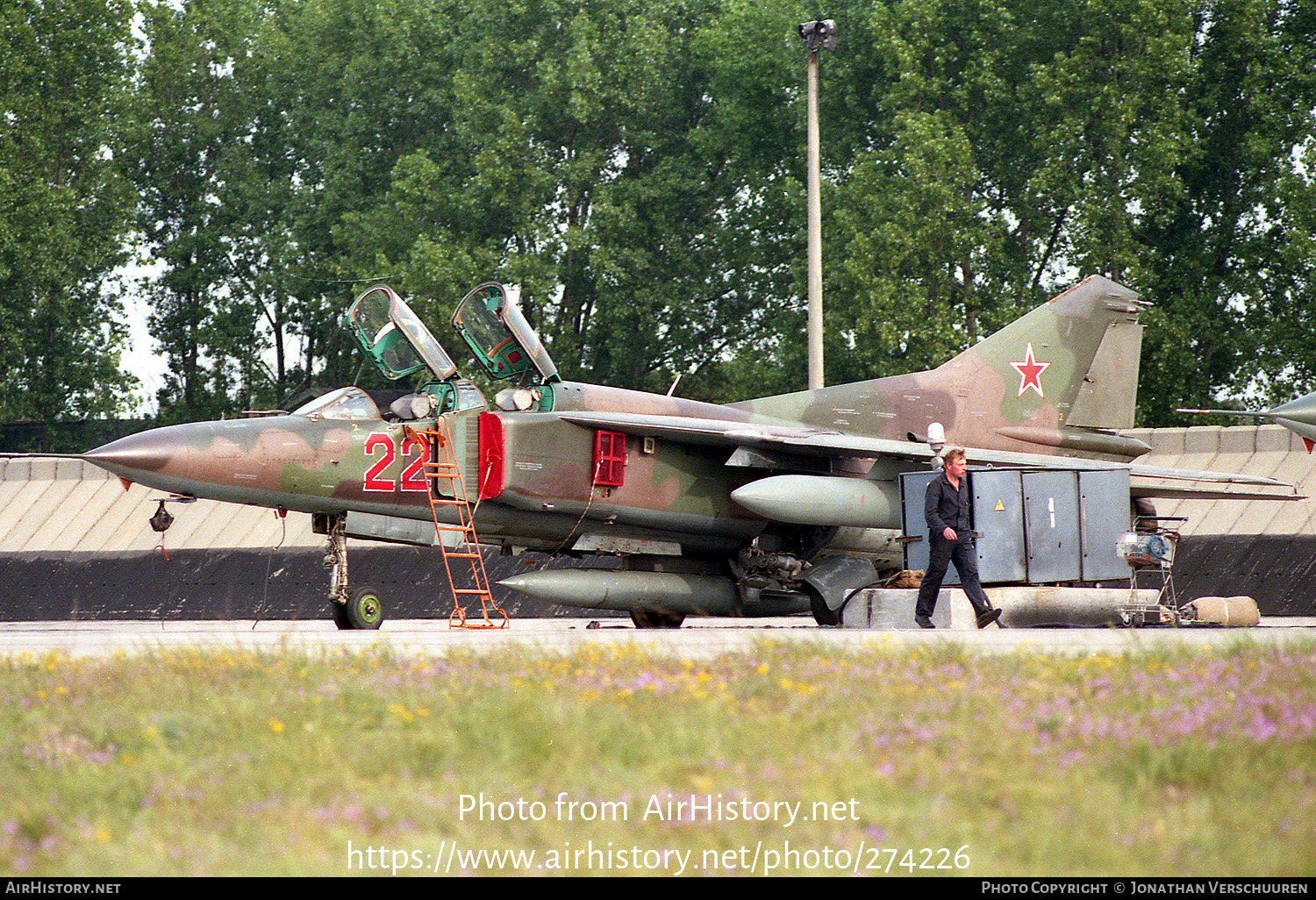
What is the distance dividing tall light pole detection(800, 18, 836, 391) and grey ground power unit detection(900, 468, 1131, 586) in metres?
6.50

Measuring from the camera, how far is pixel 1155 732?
5383 mm

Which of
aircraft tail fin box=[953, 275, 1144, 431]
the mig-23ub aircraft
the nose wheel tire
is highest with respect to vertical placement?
aircraft tail fin box=[953, 275, 1144, 431]

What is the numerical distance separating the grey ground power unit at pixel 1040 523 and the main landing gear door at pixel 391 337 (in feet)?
16.3

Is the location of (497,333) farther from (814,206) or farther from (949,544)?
(814,206)

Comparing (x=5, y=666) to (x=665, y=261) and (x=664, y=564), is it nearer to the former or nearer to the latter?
(x=664, y=564)

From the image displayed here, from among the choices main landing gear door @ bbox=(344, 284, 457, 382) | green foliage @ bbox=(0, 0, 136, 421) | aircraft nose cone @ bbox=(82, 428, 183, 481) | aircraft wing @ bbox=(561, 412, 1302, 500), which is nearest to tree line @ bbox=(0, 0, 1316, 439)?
green foliage @ bbox=(0, 0, 136, 421)

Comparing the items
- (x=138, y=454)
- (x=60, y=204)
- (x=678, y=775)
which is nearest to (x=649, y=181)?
(x=60, y=204)

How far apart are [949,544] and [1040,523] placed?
7.57ft

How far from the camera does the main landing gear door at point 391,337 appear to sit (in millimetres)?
14250

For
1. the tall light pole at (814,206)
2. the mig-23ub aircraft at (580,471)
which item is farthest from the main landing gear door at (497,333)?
the tall light pole at (814,206)

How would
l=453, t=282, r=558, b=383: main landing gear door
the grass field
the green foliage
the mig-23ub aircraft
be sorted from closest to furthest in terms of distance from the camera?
the grass field, the mig-23ub aircraft, l=453, t=282, r=558, b=383: main landing gear door, the green foliage

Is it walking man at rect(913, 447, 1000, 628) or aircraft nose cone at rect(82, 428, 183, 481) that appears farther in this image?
aircraft nose cone at rect(82, 428, 183, 481)

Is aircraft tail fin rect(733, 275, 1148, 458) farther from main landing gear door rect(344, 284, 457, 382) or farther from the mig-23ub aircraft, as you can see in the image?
main landing gear door rect(344, 284, 457, 382)

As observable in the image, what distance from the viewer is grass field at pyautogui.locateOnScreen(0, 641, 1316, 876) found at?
13.7 ft
